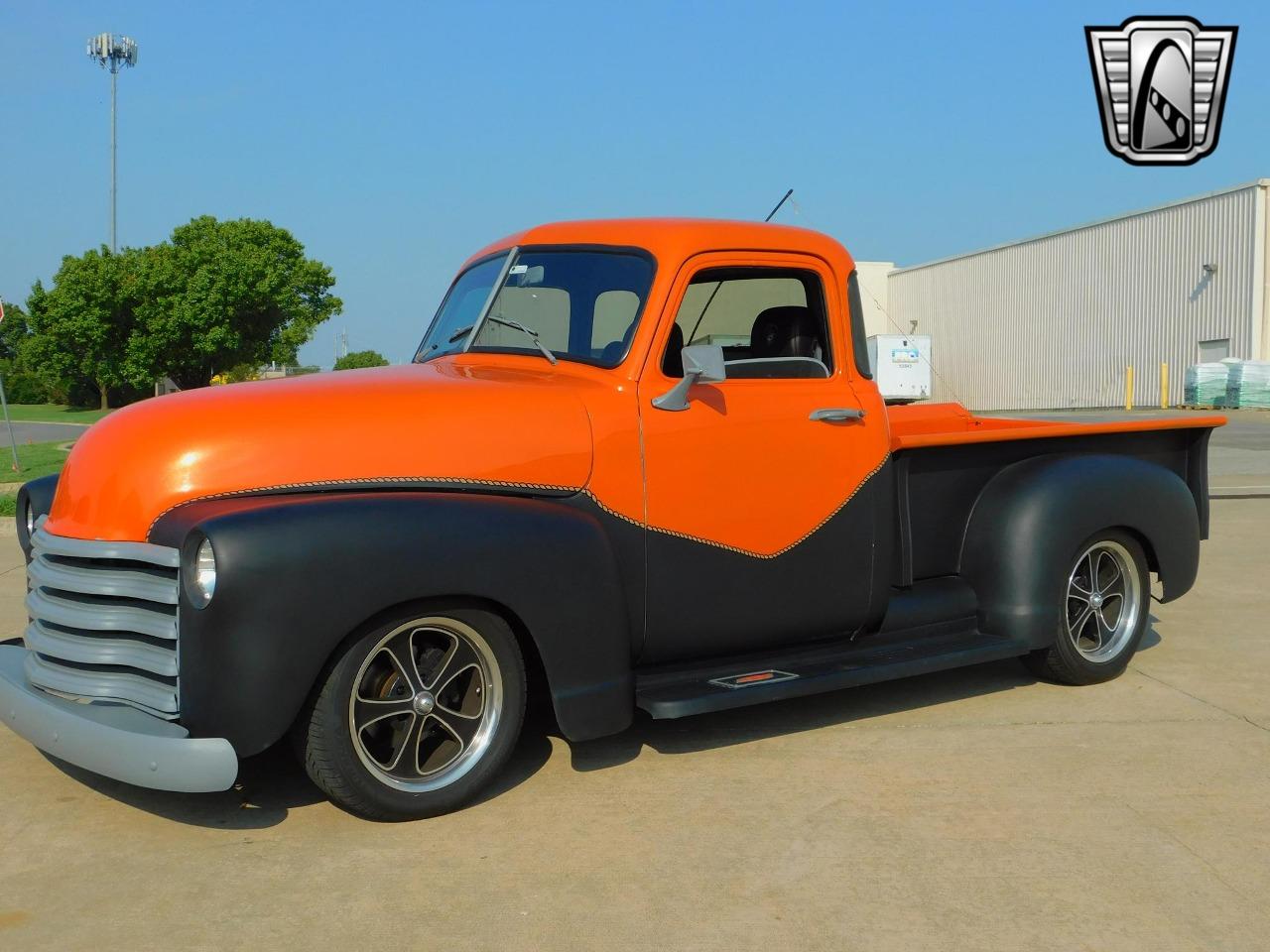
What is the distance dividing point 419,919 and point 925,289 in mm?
50007

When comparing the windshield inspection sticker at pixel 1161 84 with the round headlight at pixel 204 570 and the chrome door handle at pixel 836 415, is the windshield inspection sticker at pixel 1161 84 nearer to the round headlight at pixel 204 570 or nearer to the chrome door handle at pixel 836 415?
the chrome door handle at pixel 836 415

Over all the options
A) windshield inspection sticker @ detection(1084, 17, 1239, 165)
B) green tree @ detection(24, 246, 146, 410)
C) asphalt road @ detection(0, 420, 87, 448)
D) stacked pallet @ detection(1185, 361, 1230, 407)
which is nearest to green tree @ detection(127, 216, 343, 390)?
green tree @ detection(24, 246, 146, 410)

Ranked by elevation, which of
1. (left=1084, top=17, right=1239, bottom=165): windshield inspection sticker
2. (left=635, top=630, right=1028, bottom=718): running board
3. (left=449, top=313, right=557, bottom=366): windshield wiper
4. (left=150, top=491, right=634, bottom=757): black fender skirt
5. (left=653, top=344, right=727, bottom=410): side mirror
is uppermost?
(left=1084, top=17, right=1239, bottom=165): windshield inspection sticker

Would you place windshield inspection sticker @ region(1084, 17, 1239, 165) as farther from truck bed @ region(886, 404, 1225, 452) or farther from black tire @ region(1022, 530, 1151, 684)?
black tire @ region(1022, 530, 1151, 684)

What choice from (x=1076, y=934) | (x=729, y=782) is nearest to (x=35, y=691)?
(x=729, y=782)

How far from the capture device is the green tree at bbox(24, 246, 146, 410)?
4622 cm

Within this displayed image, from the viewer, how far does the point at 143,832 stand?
395cm

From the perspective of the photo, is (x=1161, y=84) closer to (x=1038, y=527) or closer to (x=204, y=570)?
(x=1038, y=527)

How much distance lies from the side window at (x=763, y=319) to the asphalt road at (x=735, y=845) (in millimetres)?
1497

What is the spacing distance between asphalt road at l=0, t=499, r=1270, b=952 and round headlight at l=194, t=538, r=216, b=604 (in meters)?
0.84

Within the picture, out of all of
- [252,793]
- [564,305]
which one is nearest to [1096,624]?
[564,305]

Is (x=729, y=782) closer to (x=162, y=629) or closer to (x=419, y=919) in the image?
(x=419, y=919)

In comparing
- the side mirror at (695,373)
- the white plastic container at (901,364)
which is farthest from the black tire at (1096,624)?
the white plastic container at (901,364)

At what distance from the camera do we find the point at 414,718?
4.00 m
